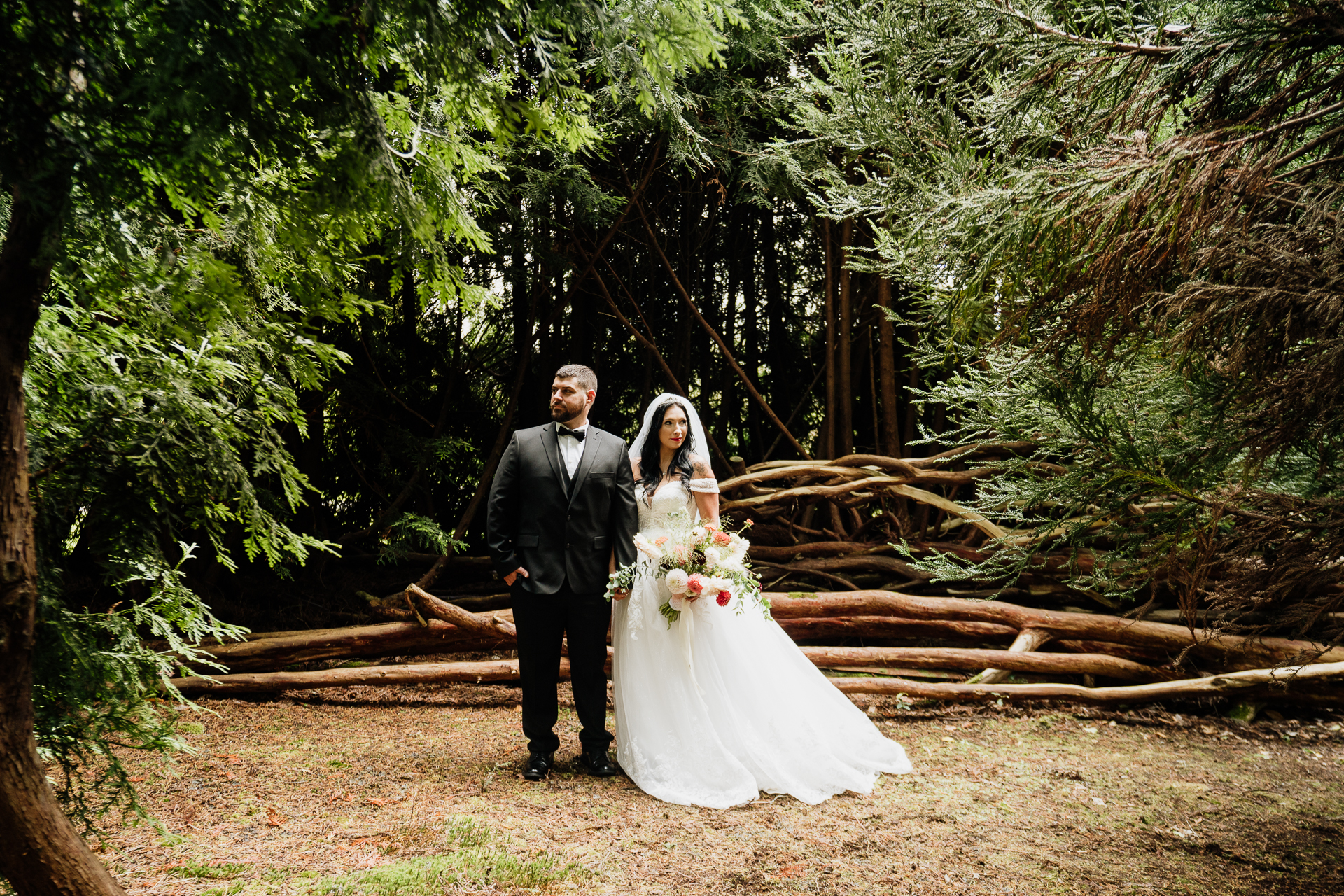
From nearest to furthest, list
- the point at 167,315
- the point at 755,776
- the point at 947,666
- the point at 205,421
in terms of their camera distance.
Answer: the point at 167,315, the point at 205,421, the point at 755,776, the point at 947,666

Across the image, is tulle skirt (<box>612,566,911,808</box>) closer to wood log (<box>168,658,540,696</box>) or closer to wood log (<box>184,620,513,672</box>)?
wood log (<box>168,658,540,696</box>)

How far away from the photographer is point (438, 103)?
9.65ft

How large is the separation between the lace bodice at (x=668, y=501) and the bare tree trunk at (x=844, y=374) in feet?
13.9

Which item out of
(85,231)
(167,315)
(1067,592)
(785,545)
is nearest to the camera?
(85,231)

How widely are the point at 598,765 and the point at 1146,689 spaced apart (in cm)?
392

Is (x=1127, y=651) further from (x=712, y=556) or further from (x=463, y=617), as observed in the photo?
(x=463, y=617)

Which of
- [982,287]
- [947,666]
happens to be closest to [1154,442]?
A: [982,287]

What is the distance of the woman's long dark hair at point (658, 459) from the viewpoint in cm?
439

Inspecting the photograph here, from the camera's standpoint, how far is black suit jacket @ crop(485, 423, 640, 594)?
4043 millimetres

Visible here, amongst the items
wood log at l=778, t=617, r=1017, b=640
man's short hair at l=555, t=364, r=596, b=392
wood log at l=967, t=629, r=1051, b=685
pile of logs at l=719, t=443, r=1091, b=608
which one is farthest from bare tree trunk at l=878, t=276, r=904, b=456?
man's short hair at l=555, t=364, r=596, b=392

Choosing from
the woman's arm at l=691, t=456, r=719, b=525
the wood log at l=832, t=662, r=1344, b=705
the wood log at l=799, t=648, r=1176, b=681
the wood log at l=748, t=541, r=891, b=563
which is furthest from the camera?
the wood log at l=748, t=541, r=891, b=563

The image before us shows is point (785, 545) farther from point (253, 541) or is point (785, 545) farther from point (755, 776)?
point (253, 541)

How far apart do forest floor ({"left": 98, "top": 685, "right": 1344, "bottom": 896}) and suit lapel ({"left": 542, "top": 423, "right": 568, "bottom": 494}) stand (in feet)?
4.98

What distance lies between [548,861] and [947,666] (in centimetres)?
386
